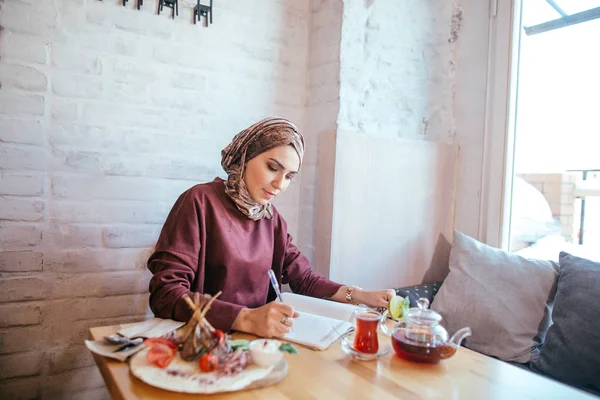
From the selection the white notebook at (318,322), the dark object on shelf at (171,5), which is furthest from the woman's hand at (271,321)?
the dark object on shelf at (171,5)

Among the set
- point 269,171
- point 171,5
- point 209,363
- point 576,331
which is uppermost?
point 171,5

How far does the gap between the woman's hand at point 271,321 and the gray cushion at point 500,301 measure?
1.03m

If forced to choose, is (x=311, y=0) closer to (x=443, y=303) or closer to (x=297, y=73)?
(x=297, y=73)

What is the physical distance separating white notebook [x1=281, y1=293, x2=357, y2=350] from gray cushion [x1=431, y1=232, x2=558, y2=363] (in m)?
0.71

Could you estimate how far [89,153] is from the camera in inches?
69.3

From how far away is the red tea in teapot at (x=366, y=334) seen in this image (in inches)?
45.2

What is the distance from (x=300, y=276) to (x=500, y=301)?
0.85m

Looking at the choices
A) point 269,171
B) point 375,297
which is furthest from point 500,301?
point 269,171

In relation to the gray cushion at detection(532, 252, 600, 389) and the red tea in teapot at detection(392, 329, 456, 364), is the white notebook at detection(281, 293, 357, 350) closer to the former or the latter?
the red tea in teapot at detection(392, 329, 456, 364)

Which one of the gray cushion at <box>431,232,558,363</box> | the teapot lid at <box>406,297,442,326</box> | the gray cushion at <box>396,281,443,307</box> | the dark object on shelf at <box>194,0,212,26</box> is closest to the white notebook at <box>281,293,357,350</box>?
the teapot lid at <box>406,297,442,326</box>

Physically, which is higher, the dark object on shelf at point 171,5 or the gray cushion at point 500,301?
the dark object on shelf at point 171,5

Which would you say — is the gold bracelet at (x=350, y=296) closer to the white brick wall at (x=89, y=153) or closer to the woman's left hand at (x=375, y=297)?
the woman's left hand at (x=375, y=297)

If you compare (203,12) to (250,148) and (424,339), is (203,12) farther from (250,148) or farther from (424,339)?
(424,339)

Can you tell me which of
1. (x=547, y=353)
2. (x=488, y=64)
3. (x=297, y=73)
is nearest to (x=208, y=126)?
(x=297, y=73)
